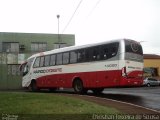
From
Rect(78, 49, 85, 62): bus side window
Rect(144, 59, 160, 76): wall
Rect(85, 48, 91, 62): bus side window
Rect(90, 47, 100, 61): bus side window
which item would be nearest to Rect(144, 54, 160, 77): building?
Rect(144, 59, 160, 76): wall

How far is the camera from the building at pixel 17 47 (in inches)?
1932

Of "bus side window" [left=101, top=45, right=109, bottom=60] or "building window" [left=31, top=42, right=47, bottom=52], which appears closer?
"bus side window" [left=101, top=45, right=109, bottom=60]

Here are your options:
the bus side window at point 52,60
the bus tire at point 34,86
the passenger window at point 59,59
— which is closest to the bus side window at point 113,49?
the passenger window at point 59,59

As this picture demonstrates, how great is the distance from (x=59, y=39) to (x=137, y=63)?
3176cm

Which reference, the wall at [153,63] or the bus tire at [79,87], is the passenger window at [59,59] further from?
the wall at [153,63]

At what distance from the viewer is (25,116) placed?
11.7 metres

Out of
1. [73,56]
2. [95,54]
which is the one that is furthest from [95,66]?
[73,56]

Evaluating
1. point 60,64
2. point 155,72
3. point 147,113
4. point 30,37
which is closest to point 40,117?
point 147,113

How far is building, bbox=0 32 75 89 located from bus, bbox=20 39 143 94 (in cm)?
2046

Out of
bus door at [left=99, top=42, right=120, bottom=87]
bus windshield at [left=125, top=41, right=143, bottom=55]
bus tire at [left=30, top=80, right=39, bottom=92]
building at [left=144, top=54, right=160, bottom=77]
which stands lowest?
bus tire at [left=30, top=80, right=39, bottom=92]

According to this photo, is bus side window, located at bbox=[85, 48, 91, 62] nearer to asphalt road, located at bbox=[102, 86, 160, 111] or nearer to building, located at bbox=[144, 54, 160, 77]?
asphalt road, located at bbox=[102, 86, 160, 111]

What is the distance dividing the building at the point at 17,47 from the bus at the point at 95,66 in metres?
20.5

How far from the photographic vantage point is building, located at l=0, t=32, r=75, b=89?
49.1m

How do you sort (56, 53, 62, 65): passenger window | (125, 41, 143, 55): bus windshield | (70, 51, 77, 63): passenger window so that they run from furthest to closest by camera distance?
(56, 53, 62, 65): passenger window → (70, 51, 77, 63): passenger window → (125, 41, 143, 55): bus windshield
